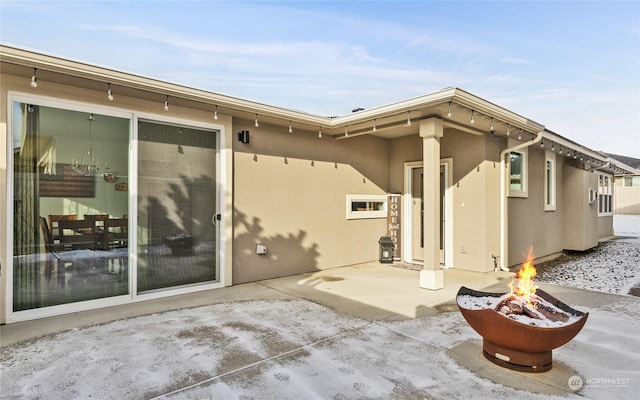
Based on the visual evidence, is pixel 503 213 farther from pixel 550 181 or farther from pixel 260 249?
pixel 260 249

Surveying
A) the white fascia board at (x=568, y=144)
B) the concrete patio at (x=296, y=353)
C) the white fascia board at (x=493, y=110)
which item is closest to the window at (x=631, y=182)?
the white fascia board at (x=568, y=144)

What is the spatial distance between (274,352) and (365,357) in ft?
2.37

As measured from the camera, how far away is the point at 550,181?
820cm

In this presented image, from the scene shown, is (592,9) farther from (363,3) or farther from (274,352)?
(274,352)

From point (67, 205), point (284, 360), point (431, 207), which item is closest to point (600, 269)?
point (431, 207)

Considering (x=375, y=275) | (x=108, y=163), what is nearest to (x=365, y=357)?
(x=375, y=275)

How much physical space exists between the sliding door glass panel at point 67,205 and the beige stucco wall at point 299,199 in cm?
156

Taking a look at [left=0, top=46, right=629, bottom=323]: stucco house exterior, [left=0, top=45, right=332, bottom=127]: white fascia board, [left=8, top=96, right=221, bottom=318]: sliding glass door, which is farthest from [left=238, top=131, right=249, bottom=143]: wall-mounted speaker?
[left=0, top=45, right=332, bottom=127]: white fascia board

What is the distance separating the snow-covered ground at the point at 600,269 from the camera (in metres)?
5.38

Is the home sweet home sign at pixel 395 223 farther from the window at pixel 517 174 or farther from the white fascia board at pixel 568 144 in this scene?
the white fascia board at pixel 568 144

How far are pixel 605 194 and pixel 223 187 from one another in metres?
12.2

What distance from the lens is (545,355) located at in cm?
247

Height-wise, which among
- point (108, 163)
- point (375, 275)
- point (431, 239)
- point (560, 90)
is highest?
point (560, 90)

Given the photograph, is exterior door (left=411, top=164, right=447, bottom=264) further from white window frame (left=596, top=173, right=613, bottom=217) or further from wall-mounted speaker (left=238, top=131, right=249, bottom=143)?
white window frame (left=596, top=173, right=613, bottom=217)
